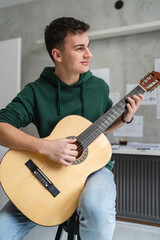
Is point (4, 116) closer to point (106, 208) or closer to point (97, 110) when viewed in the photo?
point (97, 110)

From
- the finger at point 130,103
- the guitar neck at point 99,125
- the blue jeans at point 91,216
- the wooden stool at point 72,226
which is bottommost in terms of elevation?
the wooden stool at point 72,226

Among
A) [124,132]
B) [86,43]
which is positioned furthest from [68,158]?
[124,132]

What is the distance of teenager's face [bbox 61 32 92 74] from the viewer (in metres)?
1.07

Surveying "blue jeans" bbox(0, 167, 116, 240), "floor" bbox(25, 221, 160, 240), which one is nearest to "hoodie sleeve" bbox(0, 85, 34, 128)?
"blue jeans" bbox(0, 167, 116, 240)

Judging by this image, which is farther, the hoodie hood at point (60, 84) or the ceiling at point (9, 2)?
the ceiling at point (9, 2)

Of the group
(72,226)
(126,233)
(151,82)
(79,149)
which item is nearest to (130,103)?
(151,82)

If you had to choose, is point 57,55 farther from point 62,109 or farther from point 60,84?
point 62,109

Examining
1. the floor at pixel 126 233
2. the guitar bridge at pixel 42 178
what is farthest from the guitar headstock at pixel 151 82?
the floor at pixel 126 233

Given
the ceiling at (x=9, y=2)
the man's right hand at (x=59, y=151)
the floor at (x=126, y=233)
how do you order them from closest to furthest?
the man's right hand at (x=59, y=151)
the floor at (x=126, y=233)
the ceiling at (x=9, y=2)

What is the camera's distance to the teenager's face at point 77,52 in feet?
3.51

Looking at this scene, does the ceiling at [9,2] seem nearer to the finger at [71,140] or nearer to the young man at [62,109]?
the young man at [62,109]

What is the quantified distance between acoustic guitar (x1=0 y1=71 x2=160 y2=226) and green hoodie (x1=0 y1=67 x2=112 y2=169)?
0.14 metres

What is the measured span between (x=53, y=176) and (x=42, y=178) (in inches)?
1.8

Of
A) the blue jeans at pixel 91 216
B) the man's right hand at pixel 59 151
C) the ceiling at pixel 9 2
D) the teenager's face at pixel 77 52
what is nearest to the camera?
the blue jeans at pixel 91 216
